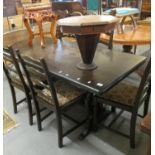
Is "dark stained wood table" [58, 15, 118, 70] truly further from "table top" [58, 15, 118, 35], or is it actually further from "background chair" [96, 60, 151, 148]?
"background chair" [96, 60, 151, 148]

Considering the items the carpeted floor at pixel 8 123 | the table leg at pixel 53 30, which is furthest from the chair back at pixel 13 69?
the table leg at pixel 53 30

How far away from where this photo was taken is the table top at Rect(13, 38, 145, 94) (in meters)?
1.43

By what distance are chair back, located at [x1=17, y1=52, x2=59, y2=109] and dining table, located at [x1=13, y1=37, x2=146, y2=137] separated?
0.10m

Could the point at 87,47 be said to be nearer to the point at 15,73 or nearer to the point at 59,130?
the point at 59,130

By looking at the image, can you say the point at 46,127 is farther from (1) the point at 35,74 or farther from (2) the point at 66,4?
(2) the point at 66,4

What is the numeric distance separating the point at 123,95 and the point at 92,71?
0.42 metres

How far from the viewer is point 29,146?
192 cm

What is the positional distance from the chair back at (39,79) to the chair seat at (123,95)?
1.61 ft

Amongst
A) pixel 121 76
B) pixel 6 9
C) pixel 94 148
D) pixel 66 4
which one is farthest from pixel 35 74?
pixel 66 4

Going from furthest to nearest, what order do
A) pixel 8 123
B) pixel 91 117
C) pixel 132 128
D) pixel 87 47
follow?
pixel 8 123 < pixel 91 117 < pixel 132 128 < pixel 87 47

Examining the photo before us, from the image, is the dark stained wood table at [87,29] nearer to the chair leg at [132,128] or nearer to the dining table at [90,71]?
the dining table at [90,71]

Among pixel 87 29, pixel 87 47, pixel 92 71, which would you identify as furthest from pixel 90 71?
pixel 87 29

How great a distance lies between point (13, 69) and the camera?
2.02 meters

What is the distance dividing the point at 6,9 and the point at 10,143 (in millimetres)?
2677
